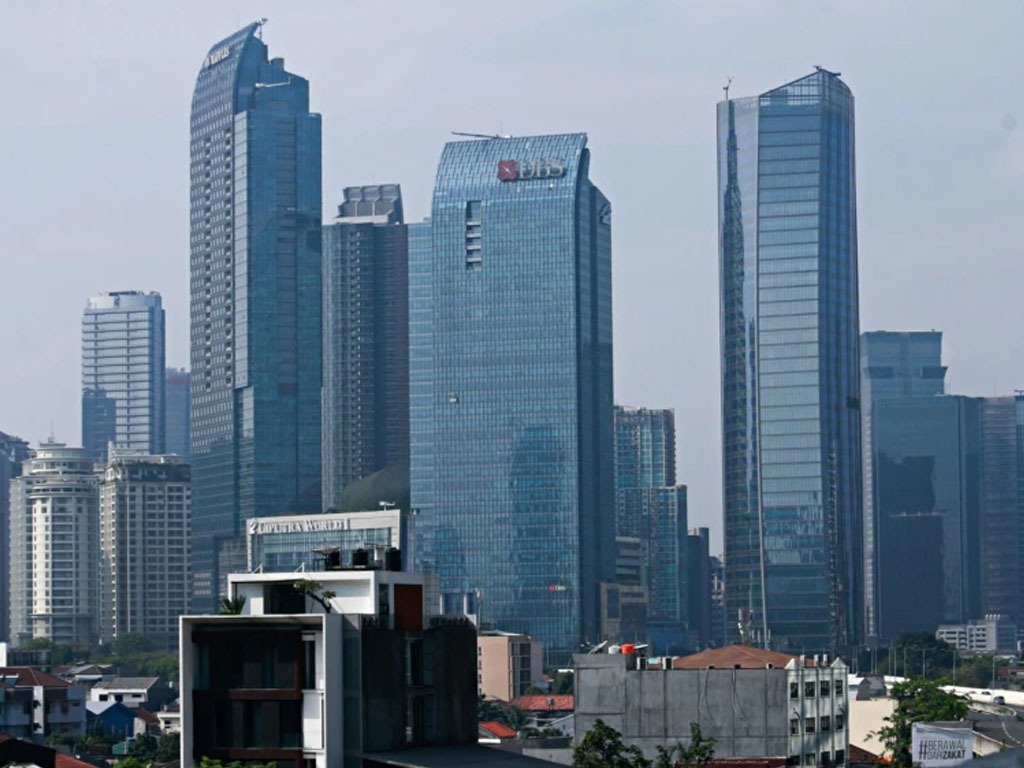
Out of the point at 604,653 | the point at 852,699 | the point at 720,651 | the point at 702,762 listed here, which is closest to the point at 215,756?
the point at 702,762

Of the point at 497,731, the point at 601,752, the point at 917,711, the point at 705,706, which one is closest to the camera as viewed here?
the point at 601,752

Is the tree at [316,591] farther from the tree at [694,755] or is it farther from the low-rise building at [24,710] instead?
the low-rise building at [24,710]

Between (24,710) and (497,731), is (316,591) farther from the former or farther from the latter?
(497,731)

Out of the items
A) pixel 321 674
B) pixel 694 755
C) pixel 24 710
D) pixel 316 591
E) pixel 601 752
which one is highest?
pixel 316 591

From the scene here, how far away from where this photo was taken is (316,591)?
7588cm

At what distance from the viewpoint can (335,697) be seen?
71.7 metres

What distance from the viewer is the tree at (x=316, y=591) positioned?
74.1m

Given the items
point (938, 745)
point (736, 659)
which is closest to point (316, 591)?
point (938, 745)

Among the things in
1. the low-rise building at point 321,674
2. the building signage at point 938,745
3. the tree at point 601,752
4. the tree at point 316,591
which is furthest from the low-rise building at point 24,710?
the tree at point 316,591

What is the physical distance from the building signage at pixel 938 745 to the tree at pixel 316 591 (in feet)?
149

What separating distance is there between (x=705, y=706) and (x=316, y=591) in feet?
174

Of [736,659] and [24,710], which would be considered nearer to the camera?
[736,659]

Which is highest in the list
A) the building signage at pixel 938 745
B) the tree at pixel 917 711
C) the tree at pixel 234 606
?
the tree at pixel 234 606

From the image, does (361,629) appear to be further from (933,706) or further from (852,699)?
(852,699)
